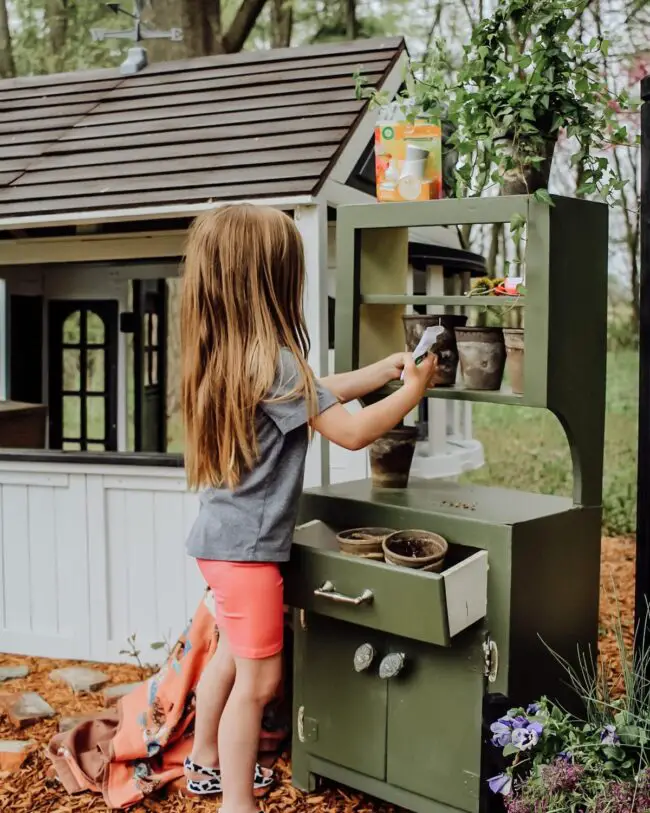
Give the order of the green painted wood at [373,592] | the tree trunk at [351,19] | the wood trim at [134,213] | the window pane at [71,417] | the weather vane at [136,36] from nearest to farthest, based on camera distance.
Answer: the green painted wood at [373,592]
the wood trim at [134,213]
the weather vane at [136,36]
the window pane at [71,417]
the tree trunk at [351,19]

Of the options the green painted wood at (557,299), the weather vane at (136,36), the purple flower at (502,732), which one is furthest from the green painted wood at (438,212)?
the weather vane at (136,36)

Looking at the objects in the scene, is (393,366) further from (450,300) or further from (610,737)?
(610,737)

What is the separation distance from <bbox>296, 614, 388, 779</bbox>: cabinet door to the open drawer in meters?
0.22

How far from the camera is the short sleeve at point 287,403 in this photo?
2930mm

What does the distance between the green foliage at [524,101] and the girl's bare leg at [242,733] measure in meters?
1.79

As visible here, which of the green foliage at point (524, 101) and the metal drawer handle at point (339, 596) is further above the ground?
the green foliage at point (524, 101)

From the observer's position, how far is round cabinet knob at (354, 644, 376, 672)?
3.14 meters

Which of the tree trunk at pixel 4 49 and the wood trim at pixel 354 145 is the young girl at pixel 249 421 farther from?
the tree trunk at pixel 4 49

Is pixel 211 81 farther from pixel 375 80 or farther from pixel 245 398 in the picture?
pixel 245 398

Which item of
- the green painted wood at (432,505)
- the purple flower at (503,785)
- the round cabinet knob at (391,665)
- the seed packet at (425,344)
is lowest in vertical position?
the purple flower at (503,785)

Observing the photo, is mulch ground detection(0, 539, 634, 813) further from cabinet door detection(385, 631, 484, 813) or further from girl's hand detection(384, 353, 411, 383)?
girl's hand detection(384, 353, 411, 383)

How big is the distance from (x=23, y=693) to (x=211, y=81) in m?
3.59

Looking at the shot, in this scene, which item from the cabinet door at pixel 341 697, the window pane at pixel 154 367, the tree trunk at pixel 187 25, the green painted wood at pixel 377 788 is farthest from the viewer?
the tree trunk at pixel 187 25

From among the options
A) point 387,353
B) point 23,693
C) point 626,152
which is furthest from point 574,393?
point 626,152
